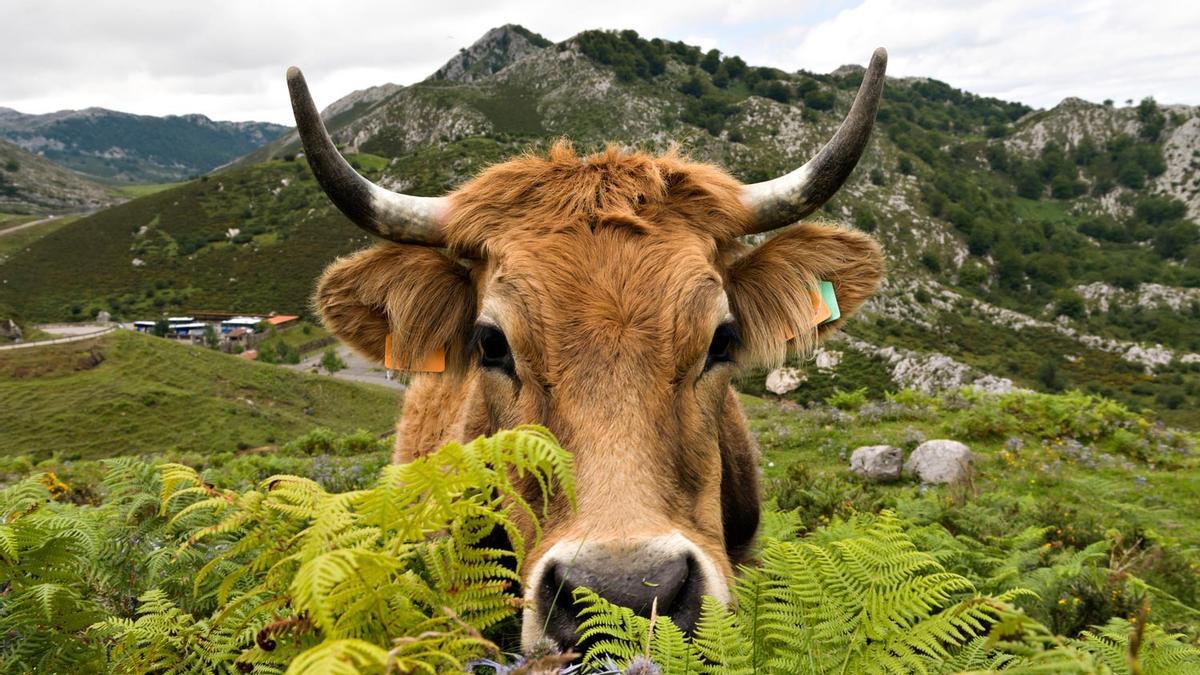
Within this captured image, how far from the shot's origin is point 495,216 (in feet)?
12.3

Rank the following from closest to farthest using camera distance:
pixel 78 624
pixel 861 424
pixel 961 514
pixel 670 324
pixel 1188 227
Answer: pixel 78 624 → pixel 670 324 → pixel 961 514 → pixel 861 424 → pixel 1188 227

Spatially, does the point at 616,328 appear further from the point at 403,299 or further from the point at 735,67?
the point at 735,67

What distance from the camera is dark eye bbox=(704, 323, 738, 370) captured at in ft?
11.5

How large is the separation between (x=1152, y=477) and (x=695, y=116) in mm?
148048

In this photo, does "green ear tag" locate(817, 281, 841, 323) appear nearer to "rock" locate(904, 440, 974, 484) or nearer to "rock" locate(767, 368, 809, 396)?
"rock" locate(904, 440, 974, 484)

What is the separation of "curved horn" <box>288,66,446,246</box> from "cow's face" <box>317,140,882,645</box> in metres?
0.15

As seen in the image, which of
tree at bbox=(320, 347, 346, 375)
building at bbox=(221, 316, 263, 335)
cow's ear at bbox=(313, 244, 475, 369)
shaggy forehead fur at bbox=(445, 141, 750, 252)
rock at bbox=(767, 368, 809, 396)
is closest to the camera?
shaggy forehead fur at bbox=(445, 141, 750, 252)

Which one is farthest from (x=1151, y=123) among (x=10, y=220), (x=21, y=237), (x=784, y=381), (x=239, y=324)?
(x=10, y=220)

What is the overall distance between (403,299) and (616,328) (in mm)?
1800

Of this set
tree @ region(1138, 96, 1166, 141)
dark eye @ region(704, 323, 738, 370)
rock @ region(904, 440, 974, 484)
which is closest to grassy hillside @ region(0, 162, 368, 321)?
rock @ region(904, 440, 974, 484)

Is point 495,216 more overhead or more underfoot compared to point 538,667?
more overhead

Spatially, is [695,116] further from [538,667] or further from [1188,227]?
[538,667]

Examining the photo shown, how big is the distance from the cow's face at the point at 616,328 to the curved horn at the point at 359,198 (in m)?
0.15

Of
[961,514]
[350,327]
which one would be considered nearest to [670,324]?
[350,327]
